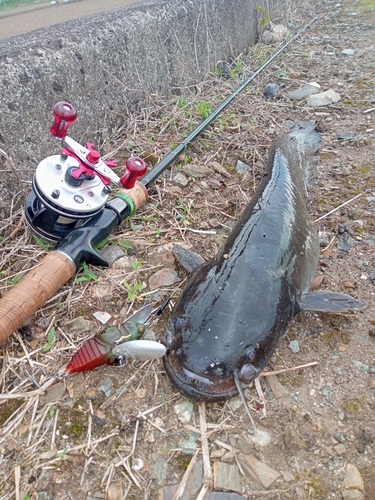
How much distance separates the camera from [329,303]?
7.02 ft

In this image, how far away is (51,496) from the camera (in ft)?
5.04

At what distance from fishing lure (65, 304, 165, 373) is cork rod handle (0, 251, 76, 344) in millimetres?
321

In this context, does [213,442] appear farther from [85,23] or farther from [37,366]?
[85,23]

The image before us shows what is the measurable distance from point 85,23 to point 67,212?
2.20 meters

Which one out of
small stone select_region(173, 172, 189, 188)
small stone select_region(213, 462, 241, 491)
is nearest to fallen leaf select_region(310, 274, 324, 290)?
small stone select_region(213, 462, 241, 491)

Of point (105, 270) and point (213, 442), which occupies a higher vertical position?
point (105, 270)

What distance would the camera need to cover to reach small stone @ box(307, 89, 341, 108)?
15.3 ft

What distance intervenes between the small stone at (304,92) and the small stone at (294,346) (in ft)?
12.1

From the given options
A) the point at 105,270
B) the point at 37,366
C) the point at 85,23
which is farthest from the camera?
the point at 85,23

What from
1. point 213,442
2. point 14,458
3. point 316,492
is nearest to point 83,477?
point 14,458

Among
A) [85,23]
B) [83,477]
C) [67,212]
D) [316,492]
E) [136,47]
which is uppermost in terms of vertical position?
[85,23]

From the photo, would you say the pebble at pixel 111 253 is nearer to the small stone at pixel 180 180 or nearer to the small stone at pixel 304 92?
the small stone at pixel 180 180

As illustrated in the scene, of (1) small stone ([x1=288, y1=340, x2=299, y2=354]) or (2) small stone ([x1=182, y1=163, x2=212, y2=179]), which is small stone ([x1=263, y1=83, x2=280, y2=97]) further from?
(1) small stone ([x1=288, y1=340, x2=299, y2=354])

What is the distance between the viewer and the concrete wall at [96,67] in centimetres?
253
